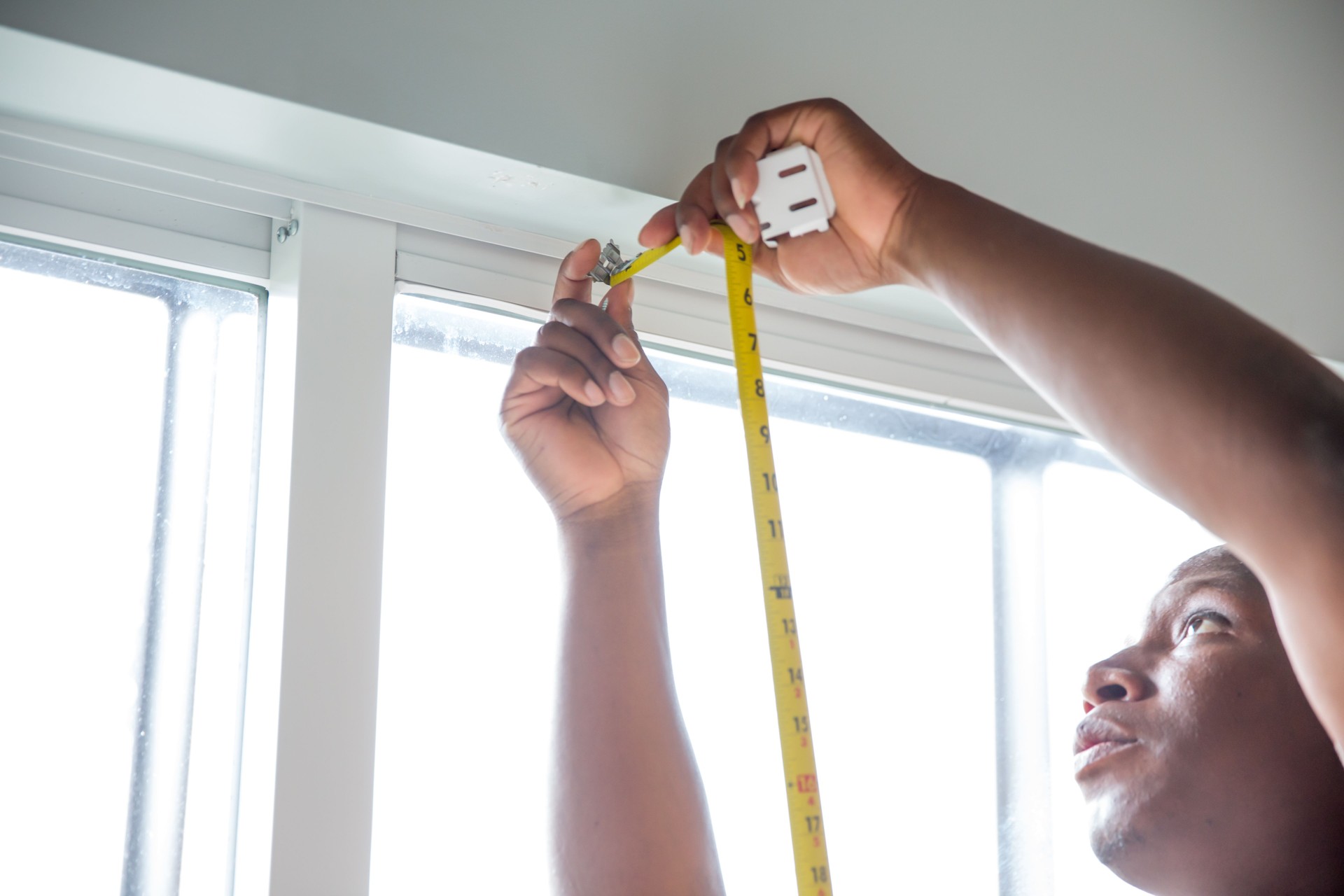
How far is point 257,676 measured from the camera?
1.04m

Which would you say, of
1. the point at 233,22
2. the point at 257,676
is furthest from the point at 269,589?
the point at 233,22

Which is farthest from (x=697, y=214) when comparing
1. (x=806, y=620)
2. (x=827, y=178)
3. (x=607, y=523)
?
(x=806, y=620)

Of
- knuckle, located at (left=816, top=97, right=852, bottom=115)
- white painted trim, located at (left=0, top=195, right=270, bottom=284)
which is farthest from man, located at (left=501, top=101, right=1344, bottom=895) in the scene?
white painted trim, located at (left=0, top=195, right=270, bottom=284)

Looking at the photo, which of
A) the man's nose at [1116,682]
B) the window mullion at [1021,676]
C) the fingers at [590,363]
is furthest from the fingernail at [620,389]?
the window mullion at [1021,676]

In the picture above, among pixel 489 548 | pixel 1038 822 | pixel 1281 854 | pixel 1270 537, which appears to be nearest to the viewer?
pixel 1270 537

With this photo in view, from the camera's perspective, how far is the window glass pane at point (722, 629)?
116 cm

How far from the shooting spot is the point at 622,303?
3.79ft

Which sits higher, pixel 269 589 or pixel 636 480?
pixel 636 480

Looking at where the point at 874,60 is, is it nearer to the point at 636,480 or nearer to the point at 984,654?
the point at 636,480

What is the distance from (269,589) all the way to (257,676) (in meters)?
0.08

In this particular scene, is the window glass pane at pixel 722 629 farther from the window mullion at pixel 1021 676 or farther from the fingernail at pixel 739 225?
the fingernail at pixel 739 225

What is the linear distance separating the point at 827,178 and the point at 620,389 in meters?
0.27

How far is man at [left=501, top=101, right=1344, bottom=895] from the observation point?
2.62ft

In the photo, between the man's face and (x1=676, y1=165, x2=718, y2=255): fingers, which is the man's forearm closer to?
(x1=676, y1=165, x2=718, y2=255): fingers
